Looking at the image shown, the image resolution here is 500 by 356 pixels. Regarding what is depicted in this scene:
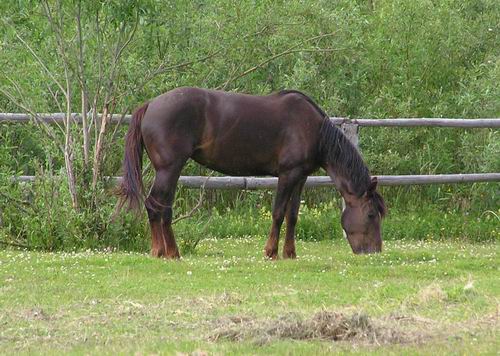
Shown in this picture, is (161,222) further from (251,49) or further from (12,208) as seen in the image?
(251,49)

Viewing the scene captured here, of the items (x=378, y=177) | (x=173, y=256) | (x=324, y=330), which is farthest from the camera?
(x=378, y=177)

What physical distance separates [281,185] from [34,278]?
3036mm

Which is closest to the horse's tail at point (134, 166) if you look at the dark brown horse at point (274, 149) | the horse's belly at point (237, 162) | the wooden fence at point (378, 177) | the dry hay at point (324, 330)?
the dark brown horse at point (274, 149)

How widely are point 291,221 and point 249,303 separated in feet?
11.8

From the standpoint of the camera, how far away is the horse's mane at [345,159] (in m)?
11.6

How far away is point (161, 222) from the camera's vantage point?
36.9ft

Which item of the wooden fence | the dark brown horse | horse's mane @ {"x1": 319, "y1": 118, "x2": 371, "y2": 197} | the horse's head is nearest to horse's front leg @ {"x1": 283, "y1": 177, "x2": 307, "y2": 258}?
the dark brown horse

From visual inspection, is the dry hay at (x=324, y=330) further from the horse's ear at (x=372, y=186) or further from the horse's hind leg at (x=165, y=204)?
the horse's ear at (x=372, y=186)

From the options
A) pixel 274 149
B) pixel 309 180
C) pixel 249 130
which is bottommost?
pixel 309 180

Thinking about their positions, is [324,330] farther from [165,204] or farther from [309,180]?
[309,180]

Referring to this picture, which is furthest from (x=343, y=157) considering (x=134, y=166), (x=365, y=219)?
(x=134, y=166)

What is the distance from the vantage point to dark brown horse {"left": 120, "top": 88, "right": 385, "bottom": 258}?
37.1ft

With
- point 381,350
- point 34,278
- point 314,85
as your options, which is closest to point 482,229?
point 314,85

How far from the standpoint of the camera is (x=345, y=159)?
457 inches
